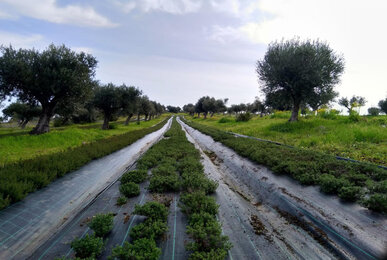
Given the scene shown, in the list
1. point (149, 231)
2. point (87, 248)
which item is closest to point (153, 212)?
point (149, 231)

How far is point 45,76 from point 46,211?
59.6ft

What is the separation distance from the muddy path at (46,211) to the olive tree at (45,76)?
15.0 m

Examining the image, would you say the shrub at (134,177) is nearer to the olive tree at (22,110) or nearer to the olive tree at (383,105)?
the olive tree at (22,110)

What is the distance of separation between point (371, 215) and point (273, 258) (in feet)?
9.05

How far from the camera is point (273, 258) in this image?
10.4 feet

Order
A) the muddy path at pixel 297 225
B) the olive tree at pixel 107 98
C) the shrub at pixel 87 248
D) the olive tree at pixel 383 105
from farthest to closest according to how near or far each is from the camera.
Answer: the olive tree at pixel 383 105 < the olive tree at pixel 107 98 < the muddy path at pixel 297 225 < the shrub at pixel 87 248

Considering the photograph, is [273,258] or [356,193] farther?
[356,193]

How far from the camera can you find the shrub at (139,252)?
277 centimetres

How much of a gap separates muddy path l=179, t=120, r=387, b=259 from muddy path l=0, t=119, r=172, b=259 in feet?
12.2

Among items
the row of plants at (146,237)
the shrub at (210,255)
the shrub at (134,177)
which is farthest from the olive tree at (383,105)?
the row of plants at (146,237)

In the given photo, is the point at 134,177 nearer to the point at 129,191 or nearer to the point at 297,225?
the point at 129,191

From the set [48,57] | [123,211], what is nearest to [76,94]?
[48,57]

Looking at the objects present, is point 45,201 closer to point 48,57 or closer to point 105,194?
point 105,194

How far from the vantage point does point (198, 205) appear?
175 inches
